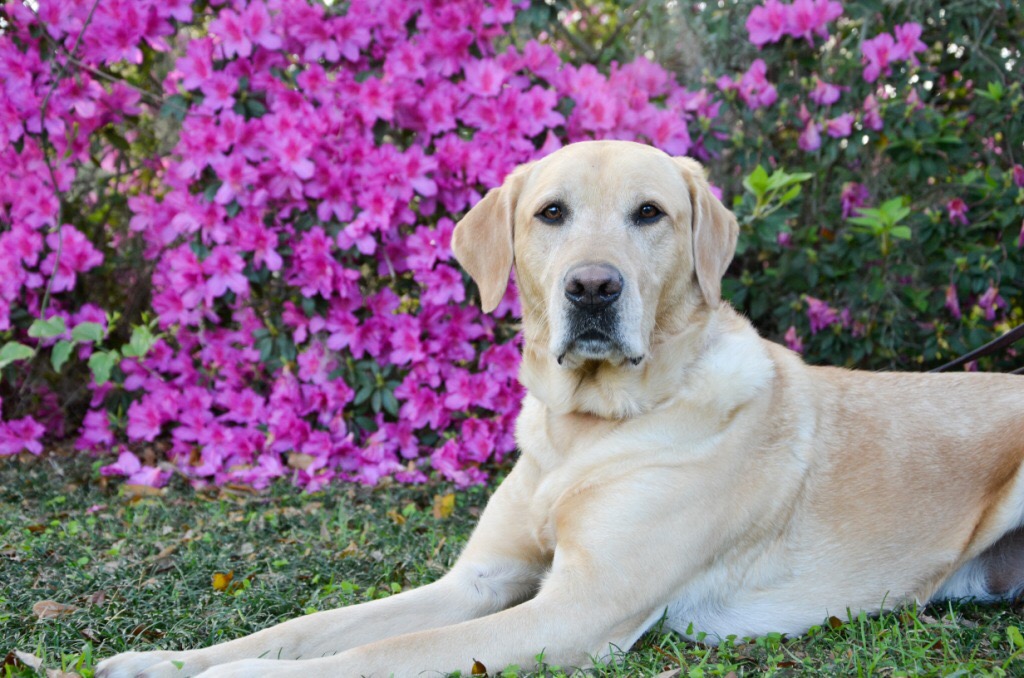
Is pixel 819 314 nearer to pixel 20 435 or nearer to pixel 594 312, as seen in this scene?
pixel 594 312

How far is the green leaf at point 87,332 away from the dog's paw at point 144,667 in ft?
8.19

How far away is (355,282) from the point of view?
16.4ft

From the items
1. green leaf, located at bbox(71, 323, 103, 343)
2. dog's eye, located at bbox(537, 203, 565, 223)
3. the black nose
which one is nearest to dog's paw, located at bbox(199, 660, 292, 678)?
the black nose

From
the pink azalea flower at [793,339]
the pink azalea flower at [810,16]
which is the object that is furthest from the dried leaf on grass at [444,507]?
the pink azalea flower at [810,16]

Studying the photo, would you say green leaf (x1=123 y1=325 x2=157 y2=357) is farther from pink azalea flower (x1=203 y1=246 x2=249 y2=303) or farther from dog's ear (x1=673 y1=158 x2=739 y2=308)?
dog's ear (x1=673 y1=158 x2=739 y2=308)

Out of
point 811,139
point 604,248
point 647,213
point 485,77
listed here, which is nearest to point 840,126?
point 811,139

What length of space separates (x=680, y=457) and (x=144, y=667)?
1625mm

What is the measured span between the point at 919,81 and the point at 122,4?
158 inches

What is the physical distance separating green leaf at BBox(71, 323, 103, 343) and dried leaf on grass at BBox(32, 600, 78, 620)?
184 centimetres

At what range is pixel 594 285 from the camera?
286 centimetres

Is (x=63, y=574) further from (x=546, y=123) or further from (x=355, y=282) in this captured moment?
(x=546, y=123)

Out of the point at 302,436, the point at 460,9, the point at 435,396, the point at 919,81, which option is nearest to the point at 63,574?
the point at 302,436

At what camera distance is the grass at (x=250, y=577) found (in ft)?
9.04

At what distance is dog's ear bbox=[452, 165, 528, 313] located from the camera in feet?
10.9
